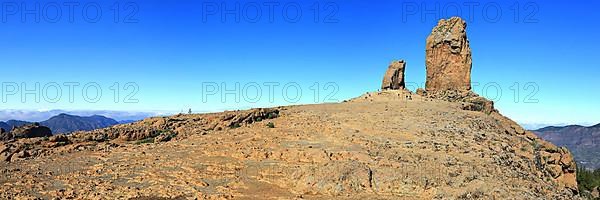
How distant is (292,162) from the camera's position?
1464 centimetres

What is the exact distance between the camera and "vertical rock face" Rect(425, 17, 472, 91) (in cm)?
3850

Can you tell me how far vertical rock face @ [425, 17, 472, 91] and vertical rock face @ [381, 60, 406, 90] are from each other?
266 cm

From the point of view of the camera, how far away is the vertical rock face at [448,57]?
38500 mm

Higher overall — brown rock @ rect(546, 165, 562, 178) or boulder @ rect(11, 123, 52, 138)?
boulder @ rect(11, 123, 52, 138)

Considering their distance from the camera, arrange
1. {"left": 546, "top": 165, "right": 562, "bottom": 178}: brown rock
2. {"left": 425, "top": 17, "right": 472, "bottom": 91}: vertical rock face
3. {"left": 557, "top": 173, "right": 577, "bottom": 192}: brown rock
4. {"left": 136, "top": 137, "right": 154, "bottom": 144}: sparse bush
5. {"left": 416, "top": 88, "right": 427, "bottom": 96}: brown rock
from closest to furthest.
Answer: {"left": 136, "top": 137, "right": 154, "bottom": 144}: sparse bush < {"left": 546, "top": 165, "right": 562, "bottom": 178}: brown rock < {"left": 557, "top": 173, "right": 577, "bottom": 192}: brown rock < {"left": 416, "top": 88, "right": 427, "bottom": 96}: brown rock < {"left": 425, "top": 17, "right": 472, "bottom": 91}: vertical rock face

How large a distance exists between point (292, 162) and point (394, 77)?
87.1ft

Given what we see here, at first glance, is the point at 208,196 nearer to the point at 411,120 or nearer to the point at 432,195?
the point at 432,195

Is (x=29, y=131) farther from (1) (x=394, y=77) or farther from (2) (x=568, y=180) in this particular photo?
(1) (x=394, y=77)

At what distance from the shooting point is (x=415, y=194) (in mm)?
11672

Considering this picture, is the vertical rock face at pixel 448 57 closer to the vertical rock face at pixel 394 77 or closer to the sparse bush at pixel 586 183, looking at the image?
the vertical rock face at pixel 394 77

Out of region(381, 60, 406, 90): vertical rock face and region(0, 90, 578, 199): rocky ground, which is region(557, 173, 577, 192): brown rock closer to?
region(0, 90, 578, 199): rocky ground

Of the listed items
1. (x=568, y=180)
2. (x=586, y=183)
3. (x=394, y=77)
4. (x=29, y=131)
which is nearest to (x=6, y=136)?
(x=29, y=131)

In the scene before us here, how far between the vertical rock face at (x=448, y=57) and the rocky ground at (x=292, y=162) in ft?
50.2

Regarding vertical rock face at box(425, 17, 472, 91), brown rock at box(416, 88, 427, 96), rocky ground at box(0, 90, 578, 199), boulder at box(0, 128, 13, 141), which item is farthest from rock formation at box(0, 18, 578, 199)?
vertical rock face at box(425, 17, 472, 91)
